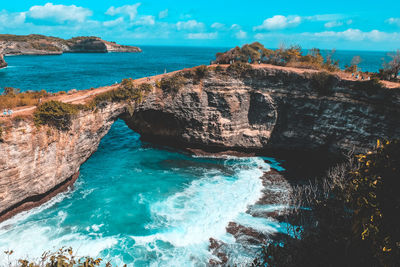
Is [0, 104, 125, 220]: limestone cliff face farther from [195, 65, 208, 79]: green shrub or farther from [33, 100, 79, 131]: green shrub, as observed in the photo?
[195, 65, 208, 79]: green shrub

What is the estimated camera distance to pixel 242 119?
1425 inches

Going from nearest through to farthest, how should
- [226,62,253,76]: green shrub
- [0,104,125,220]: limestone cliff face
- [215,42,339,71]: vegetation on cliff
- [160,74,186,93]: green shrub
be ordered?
[0,104,125,220]: limestone cliff face
[160,74,186,93]: green shrub
[226,62,253,76]: green shrub
[215,42,339,71]: vegetation on cliff

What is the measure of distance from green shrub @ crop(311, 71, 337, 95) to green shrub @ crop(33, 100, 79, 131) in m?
28.7

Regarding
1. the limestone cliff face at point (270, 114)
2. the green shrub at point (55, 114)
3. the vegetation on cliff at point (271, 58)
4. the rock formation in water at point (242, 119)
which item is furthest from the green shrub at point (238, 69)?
the green shrub at point (55, 114)

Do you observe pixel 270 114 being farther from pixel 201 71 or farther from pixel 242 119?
pixel 201 71

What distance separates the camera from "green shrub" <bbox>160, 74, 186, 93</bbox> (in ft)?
111

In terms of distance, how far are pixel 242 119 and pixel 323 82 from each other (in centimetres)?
1144

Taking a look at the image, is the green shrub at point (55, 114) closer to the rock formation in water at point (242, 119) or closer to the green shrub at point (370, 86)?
the rock formation in water at point (242, 119)

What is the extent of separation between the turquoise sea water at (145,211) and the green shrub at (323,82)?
11.8m

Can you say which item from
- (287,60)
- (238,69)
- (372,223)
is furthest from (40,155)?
(287,60)

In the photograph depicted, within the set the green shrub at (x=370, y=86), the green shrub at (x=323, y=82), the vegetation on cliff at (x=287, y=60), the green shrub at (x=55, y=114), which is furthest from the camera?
the vegetation on cliff at (x=287, y=60)

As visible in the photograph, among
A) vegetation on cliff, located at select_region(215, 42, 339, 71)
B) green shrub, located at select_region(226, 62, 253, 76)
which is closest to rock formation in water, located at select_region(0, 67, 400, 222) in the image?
green shrub, located at select_region(226, 62, 253, 76)

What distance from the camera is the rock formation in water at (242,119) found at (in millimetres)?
26391

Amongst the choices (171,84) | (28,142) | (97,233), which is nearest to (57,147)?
(28,142)
